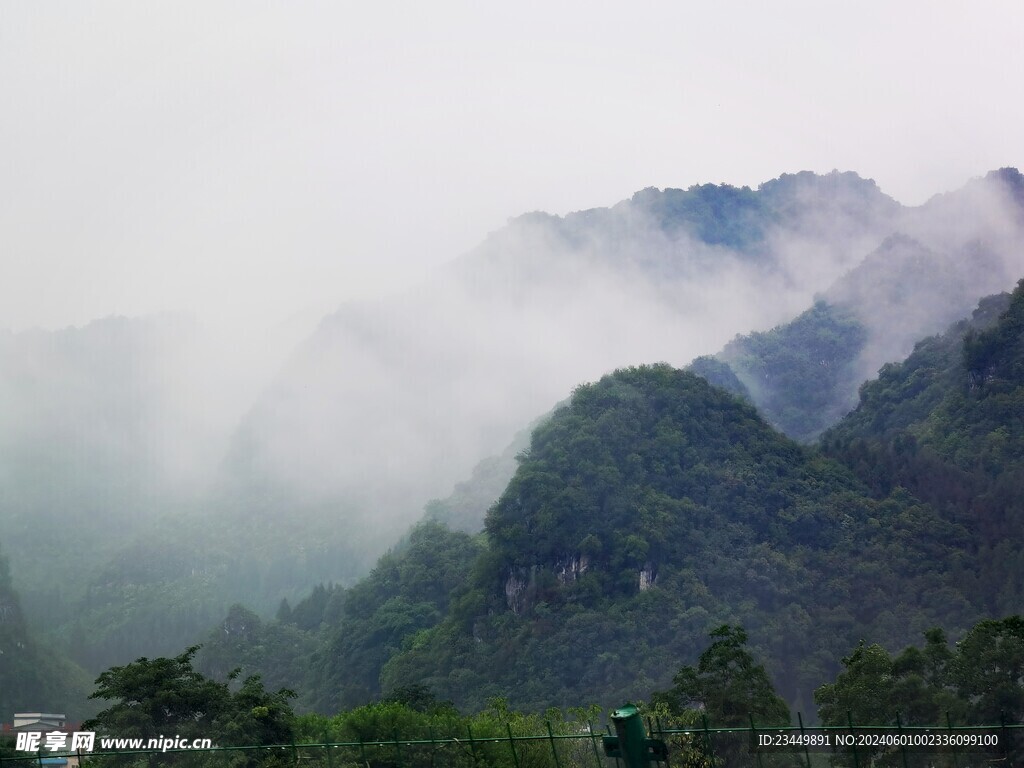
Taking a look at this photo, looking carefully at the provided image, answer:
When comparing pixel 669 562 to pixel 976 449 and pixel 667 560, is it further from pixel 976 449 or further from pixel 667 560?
pixel 976 449

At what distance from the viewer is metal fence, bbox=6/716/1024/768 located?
1916 centimetres

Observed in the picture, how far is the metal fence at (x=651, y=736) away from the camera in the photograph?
62.8 ft

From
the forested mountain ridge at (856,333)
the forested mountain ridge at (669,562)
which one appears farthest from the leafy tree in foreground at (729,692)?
the forested mountain ridge at (856,333)

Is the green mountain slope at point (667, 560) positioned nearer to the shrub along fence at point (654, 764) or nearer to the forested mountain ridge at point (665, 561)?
the forested mountain ridge at point (665, 561)

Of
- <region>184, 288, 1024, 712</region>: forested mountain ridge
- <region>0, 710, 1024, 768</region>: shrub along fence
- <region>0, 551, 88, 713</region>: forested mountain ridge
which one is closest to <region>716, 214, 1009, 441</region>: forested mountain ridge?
<region>184, 288, 1024, 712</region>: forested mountain ridge

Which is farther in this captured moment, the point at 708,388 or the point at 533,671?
the point at 708,388

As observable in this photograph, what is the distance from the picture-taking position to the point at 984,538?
239ft

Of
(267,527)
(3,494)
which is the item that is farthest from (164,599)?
(3,494)

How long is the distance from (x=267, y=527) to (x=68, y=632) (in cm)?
3460

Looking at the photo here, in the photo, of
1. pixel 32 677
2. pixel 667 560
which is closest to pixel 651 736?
pixel 667 560

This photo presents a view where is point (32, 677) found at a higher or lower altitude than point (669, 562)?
lower

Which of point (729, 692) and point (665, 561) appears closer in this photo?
point (729, 692)

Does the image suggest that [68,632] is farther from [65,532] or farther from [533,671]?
[533,671]

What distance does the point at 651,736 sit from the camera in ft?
60.0
